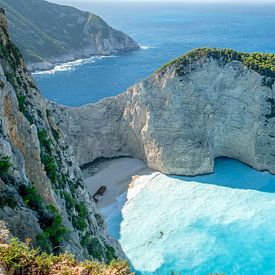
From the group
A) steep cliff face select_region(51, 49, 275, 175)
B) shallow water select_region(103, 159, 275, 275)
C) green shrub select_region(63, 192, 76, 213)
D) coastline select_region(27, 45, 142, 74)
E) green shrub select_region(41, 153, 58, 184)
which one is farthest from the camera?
coastline select_region(27, 45, 142, 74)

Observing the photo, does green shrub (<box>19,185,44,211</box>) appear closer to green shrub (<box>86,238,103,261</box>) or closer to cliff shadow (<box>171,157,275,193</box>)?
green shrub (<box>86,238,103,261</box>)

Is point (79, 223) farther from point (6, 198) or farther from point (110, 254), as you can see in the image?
point (6, 198)

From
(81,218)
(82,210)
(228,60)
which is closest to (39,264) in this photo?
(81,218)

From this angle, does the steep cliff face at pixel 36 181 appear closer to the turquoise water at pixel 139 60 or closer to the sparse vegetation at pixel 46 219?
the sparse vegetation at pixel 46 219

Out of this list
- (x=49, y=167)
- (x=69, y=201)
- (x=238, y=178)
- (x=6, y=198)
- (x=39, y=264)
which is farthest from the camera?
(x=238, y=178)

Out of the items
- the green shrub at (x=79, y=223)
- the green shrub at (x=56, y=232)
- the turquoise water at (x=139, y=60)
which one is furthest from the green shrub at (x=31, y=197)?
the turquoise water at (x=139, y=60)

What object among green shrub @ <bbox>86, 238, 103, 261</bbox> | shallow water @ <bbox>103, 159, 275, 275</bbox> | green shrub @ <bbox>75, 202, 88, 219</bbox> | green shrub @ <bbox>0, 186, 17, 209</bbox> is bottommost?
shallow water @ <bbox>103, 159, 275, 275</bbox>

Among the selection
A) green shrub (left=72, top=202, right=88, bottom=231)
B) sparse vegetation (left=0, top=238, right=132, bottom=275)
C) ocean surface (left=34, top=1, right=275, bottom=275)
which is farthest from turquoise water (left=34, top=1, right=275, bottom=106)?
sparse vegetation (left=0, top=238, right=132, bottom=275)

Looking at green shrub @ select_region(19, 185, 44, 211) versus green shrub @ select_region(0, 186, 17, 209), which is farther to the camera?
green shrub @ select_region(19, 185, 44, 211)
